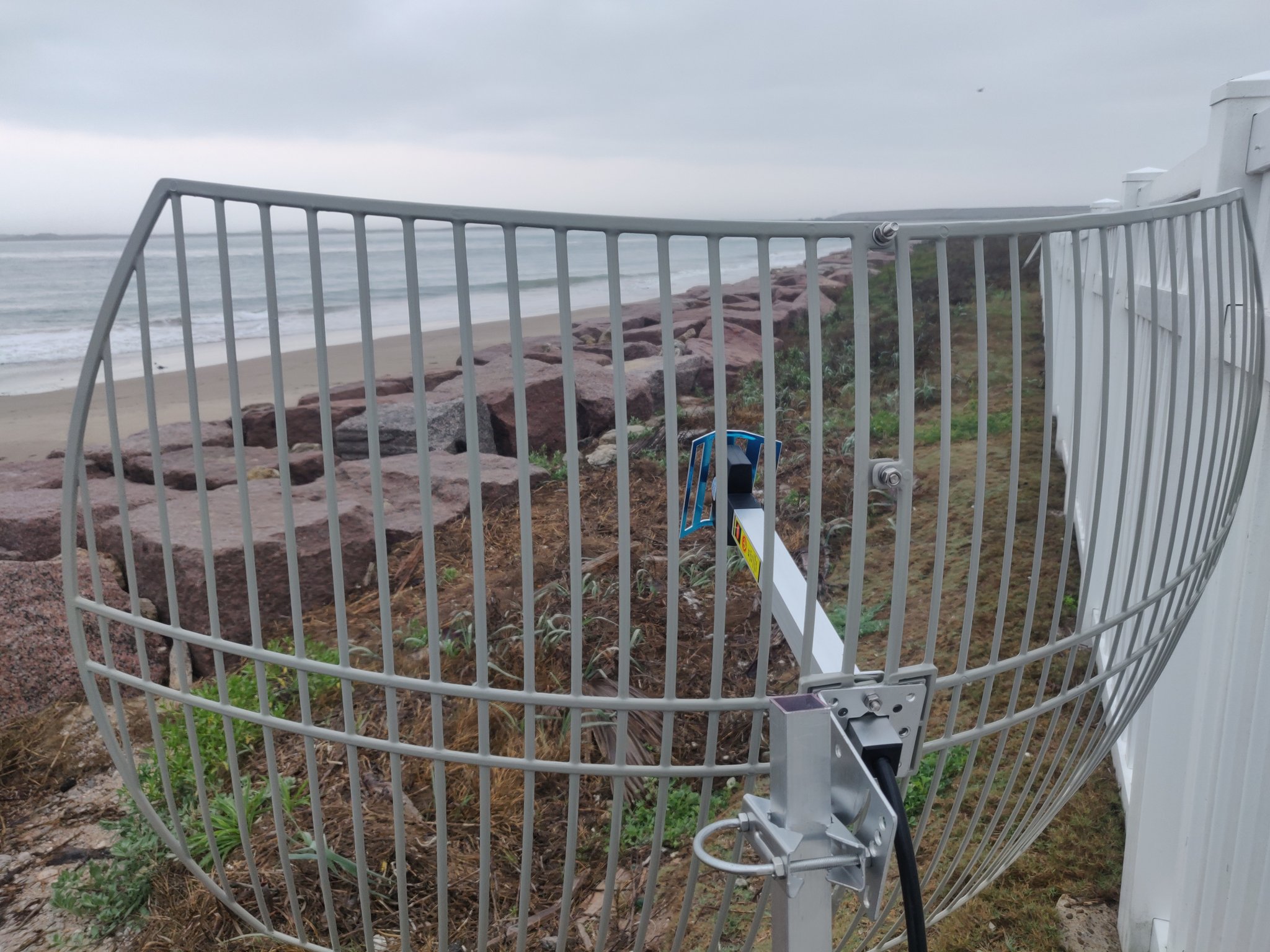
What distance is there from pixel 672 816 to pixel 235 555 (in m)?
1.79

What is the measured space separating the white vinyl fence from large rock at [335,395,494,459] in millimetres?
3220

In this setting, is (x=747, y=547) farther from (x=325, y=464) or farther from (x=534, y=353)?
(x=534, y=353)

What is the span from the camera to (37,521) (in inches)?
150

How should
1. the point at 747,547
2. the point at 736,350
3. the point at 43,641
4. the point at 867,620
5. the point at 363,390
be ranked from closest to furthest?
the point at 747,547 → the point at 43,641 → the point at 867,620 → the point at 736,350 → the point at 363,390

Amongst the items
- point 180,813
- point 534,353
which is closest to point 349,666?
point 180,813

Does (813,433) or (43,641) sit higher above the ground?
(813,433)

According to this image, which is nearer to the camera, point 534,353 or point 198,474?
point 198,474

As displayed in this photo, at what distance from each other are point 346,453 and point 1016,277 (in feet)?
15.4

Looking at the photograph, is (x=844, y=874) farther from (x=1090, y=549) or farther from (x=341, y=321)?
(x=341, y=321)

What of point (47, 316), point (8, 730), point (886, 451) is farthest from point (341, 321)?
point (8, 730)

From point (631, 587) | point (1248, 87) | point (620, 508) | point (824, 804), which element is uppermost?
point (1248, 87)

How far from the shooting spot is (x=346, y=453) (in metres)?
5.34

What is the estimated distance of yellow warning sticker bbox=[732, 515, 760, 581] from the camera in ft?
5.22

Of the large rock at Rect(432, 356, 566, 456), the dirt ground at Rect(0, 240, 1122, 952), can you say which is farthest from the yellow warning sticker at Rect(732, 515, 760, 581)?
the large rock at Rect(432, 356, 566, 456)
